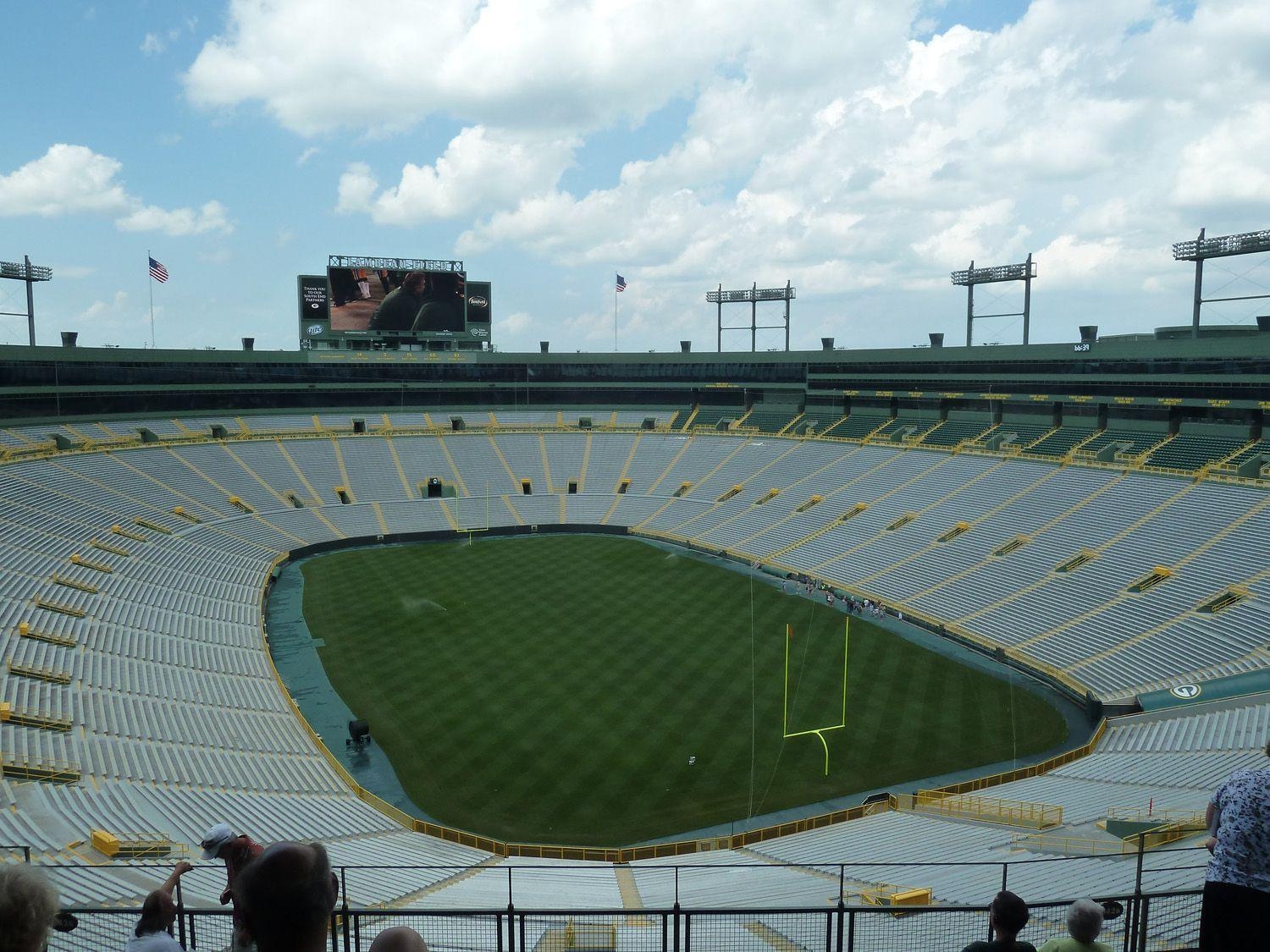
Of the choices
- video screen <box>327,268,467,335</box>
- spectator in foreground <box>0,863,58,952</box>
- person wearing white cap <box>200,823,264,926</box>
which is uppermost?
video screen <box>327,268,467,335</box>

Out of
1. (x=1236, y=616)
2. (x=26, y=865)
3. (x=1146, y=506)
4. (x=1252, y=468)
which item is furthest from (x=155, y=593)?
(x=1252, y=468)

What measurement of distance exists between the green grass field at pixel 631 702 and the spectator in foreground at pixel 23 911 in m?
17.4

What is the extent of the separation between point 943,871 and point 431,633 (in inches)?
866

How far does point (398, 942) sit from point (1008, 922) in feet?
10.5

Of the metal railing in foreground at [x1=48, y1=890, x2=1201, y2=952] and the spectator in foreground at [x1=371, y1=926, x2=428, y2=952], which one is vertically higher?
the spectator in foreground at [x1=371, y1=926, x2=428, y2=952]

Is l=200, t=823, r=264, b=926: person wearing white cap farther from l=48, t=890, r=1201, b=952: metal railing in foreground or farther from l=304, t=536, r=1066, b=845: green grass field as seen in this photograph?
l=304, t=536, r=1066, b=845: green grass field

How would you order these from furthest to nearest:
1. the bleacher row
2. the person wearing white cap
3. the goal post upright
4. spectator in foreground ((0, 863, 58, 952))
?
1. the goal post upright
2. the bleacher row
3. the person wearing white cap
4. spectator in foreground ((0, 863, 58, 952))

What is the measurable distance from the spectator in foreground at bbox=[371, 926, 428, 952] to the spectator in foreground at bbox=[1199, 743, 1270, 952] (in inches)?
154

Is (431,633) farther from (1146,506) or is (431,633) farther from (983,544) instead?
(1146,506)

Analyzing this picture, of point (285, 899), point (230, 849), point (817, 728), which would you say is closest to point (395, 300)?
point (817, 728)

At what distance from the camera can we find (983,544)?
38.0 metres

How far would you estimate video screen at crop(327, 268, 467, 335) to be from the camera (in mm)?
61469

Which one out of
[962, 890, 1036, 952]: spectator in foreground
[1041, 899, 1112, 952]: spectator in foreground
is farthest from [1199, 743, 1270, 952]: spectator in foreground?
[962, 890, 1036, 952]: spectator in foreground

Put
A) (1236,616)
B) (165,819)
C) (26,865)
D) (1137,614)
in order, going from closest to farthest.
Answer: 1. (26,865)
2. (165,819)
3. (1236,616)
4. (1137,614)
